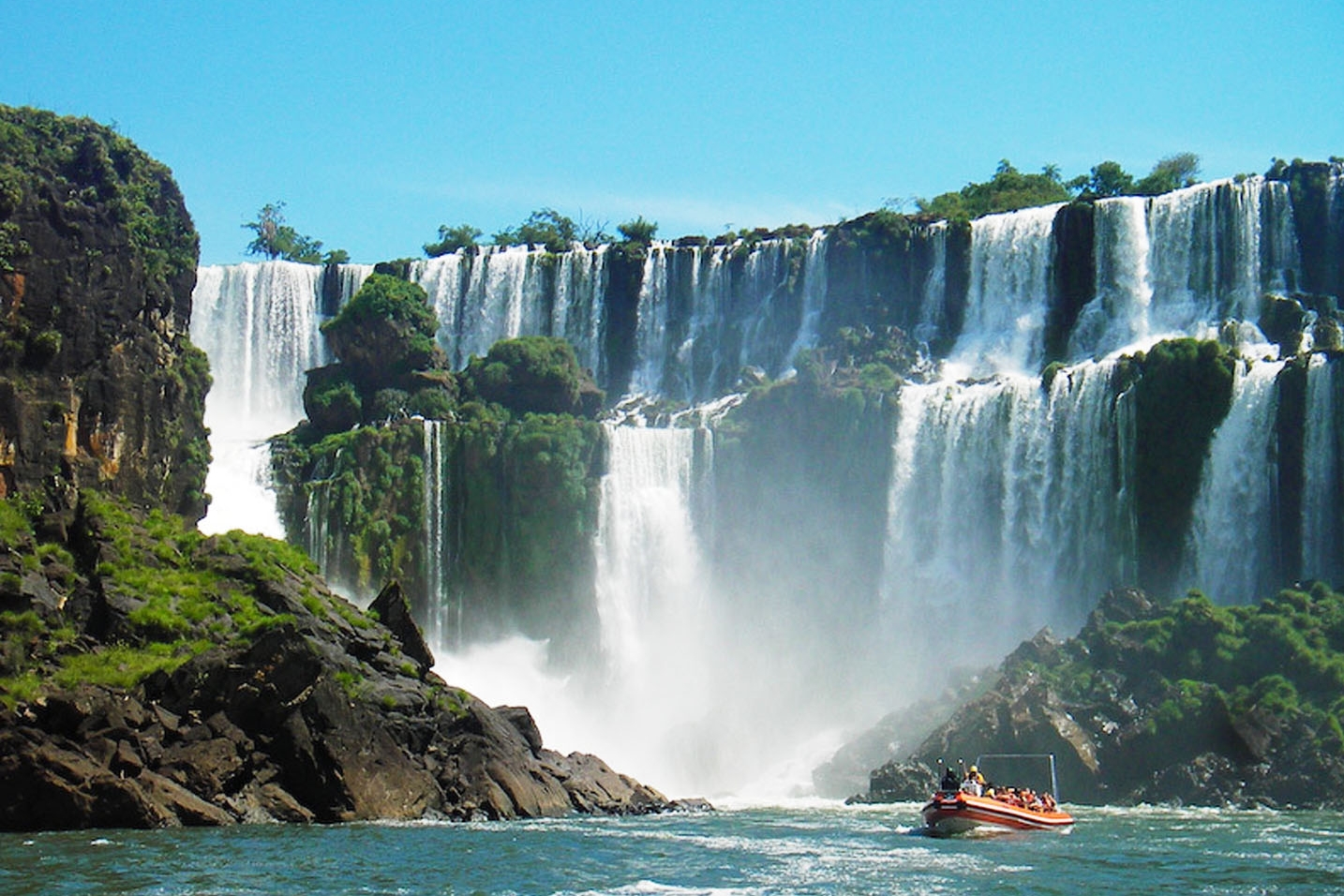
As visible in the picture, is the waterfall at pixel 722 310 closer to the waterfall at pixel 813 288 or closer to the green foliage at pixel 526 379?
the waterfall at pixel 813 288

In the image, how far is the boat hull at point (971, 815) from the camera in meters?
38.4

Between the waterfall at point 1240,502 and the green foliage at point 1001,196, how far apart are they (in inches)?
983

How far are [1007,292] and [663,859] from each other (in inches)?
1822

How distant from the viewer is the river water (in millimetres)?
27766

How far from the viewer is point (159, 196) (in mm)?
56250

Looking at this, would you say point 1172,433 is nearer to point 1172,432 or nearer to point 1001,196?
point 1172,432

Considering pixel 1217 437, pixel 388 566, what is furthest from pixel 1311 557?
pixel 388 566

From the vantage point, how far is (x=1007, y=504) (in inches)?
2473

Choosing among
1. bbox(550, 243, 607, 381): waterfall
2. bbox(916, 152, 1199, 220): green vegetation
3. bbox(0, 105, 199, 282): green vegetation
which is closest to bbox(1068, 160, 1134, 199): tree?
bbox(916, 152, 1199, 220): green vegetation

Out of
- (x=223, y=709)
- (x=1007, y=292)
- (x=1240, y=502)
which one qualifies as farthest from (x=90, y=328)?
(x=1007, y=292)

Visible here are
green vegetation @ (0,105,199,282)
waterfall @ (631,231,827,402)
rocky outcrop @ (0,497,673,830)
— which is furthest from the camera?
waterfall @ (631,231,827,402)

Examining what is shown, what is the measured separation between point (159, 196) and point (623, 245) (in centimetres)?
2738

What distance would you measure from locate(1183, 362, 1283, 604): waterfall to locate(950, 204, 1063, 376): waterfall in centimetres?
1457

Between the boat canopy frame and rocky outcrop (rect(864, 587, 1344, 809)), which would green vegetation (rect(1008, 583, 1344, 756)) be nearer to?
rocky outcrop (rect(864, 587, 1344, 809))
